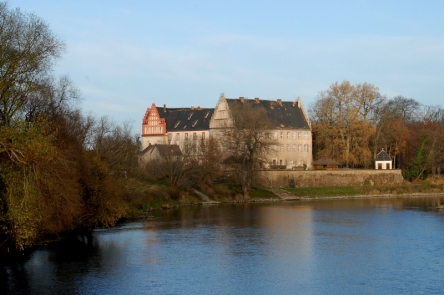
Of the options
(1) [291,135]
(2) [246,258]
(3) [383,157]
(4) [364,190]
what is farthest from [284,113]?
(2) [246,258]

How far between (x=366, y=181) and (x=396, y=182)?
11.4 ft

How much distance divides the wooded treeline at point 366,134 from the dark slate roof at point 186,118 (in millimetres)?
13594

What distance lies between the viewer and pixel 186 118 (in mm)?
80375

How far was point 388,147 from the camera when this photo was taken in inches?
2968

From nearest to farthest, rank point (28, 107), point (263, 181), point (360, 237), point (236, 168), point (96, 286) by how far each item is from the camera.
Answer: point (96, 286)
point (28, 107)
point (360, 237)
point (236, 168)
point (263, 181)

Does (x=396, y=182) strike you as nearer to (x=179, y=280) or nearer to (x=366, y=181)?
(x=366, y=181)

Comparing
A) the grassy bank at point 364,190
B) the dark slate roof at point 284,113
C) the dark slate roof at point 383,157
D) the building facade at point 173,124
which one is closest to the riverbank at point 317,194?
the grassy bank at point 364,190

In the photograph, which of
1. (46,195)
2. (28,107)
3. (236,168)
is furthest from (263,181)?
(46,195)

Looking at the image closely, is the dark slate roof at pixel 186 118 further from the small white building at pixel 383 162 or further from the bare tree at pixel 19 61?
the bare tree at pixel 19 61

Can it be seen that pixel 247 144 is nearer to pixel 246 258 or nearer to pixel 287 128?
pixel 287 128

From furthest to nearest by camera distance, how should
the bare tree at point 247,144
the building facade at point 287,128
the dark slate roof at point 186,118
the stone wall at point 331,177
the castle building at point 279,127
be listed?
the dark slate roof at point 186,118 < the building facade at point 287,128 < the castle building at point 279,127 < the stone wall at point 331,177 < the bare tree at point 247,144

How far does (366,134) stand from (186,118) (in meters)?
23.8

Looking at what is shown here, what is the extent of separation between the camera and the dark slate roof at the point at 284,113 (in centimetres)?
7294

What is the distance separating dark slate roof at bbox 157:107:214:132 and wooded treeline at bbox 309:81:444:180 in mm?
13594
